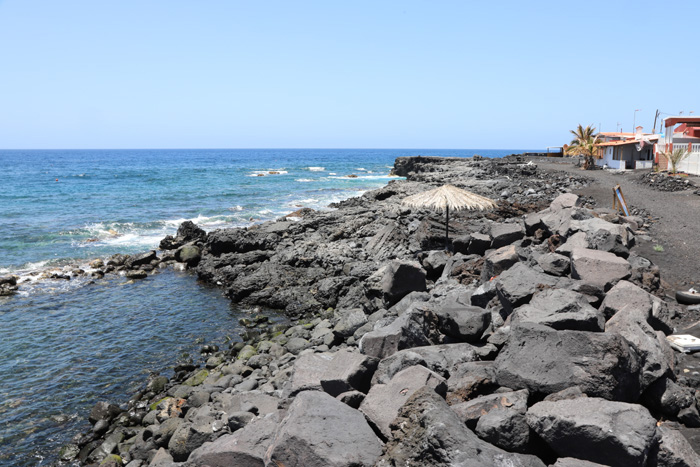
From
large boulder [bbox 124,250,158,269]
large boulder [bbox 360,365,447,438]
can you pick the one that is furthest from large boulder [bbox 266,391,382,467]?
large boulder [bbox 124,250,158,269]

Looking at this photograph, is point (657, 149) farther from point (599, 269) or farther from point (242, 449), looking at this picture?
point (242, 449)

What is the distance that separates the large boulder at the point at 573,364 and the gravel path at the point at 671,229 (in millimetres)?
5202

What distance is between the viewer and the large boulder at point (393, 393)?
5145 mm

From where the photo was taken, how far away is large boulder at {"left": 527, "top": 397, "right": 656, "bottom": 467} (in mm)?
4211

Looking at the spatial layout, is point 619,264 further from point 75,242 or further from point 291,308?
point 75,242

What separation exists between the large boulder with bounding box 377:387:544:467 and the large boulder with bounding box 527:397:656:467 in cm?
32

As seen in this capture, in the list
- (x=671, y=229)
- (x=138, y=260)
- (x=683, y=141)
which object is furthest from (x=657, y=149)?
(x=138, y=260)

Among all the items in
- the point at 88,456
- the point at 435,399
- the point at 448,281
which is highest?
the point at 435,399

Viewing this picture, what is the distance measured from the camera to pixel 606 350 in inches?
205

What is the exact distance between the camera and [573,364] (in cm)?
525

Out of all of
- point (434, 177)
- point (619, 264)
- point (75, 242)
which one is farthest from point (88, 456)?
point (434, 177)

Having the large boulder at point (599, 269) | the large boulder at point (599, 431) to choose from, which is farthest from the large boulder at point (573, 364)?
the large boulder at point (599, 269)

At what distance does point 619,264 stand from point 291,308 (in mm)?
9368

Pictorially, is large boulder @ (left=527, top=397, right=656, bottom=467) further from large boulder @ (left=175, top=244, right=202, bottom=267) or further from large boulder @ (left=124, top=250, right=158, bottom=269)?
large boulder @ (left=124, top=250, right=158, bottom=269)
